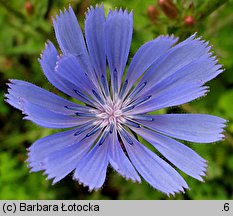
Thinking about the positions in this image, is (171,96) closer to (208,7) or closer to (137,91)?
(137,91)

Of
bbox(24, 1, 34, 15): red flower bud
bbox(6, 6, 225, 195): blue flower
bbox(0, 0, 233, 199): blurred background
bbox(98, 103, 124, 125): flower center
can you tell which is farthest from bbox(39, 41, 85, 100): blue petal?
bbox(24, 1, 34, 15): red flower bud

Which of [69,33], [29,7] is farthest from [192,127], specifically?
[29,7]

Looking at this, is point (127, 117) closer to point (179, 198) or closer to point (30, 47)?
point (179, 198)

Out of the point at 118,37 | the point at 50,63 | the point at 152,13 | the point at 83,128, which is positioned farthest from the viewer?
the point at 152,13

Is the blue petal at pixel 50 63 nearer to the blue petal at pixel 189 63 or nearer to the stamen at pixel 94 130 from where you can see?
the stamen at pixel 94 130

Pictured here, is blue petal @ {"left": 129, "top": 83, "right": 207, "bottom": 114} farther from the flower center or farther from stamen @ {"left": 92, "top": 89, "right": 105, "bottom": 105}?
stamen @ {"left": 92, "top": 89, "right": 105, "bottom": 105}

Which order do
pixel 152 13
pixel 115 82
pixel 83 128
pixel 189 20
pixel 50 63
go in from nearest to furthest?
pixel 50 63 < pixel 83 128 < pixel 115 82 < pixel 189 20 < pixel 152 13
